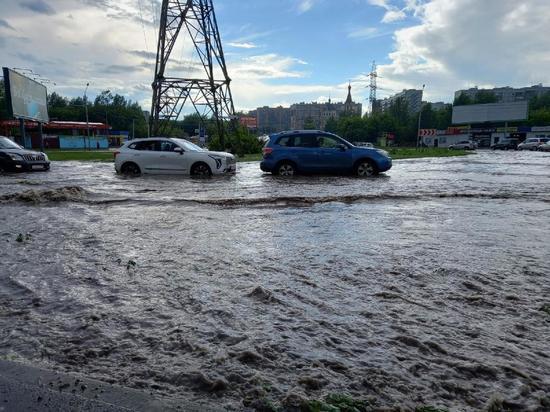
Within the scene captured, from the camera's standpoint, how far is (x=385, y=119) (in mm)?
98312

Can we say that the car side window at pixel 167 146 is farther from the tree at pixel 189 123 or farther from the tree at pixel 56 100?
the tree at pixel 56 100

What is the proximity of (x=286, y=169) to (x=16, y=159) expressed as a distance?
10.9m

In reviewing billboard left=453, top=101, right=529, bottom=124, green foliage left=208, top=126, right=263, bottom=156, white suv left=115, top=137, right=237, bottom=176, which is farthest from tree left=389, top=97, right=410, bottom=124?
white suv left=115, top=137, right=237, bottom=176

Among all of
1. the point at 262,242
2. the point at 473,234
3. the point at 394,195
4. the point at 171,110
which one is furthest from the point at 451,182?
the point at 171,110

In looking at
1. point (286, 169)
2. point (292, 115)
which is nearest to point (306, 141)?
point (286, 169)

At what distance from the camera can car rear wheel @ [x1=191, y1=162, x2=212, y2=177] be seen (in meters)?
15.6

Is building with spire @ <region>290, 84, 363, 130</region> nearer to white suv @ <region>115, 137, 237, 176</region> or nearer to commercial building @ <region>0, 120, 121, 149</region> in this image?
commercial building @ <region>0, 120, 121, 149</region>

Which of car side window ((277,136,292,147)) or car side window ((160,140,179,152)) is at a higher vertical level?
car side window ((277,136,292,147))

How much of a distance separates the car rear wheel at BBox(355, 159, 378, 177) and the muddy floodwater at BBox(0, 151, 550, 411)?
300 inches

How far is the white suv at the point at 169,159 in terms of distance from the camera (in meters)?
15.6

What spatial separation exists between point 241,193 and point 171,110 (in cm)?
2149

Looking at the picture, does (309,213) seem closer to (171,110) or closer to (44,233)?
(44,233)

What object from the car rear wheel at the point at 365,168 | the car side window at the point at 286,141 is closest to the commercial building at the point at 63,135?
the car side window at the point at 286,141

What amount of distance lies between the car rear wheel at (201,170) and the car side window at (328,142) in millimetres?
4117
